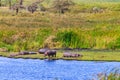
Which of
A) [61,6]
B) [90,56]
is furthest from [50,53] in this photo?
[61,6]

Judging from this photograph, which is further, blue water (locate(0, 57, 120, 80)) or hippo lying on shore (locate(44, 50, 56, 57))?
hippo lying on shore (locate(44, 50, 56, 57))

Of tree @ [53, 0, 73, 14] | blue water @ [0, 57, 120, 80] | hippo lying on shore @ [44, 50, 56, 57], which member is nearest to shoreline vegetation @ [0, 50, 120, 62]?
hippo lying on shore @ [44, 50, 56, 57]

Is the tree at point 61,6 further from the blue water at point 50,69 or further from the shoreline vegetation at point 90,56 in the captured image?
the blue water at point 50,69

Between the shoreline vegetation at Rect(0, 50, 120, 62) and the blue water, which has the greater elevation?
the blue water

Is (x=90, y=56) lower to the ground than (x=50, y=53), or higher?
lower

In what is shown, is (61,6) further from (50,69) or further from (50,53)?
(50,69)

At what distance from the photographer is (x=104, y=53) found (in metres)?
43.7

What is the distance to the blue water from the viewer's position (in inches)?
1282

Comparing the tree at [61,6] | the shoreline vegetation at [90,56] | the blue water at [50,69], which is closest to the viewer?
the blue water at [50,69]

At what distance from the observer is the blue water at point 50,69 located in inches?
1282

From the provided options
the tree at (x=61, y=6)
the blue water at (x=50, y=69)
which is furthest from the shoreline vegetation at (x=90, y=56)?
the tree at (x=61, y=6)

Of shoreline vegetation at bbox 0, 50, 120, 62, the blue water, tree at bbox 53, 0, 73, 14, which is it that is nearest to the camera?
the blue water

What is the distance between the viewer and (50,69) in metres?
35.9

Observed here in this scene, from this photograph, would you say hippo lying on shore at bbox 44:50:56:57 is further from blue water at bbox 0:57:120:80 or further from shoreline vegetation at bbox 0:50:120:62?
blue water at bbox 0:57:120:80
